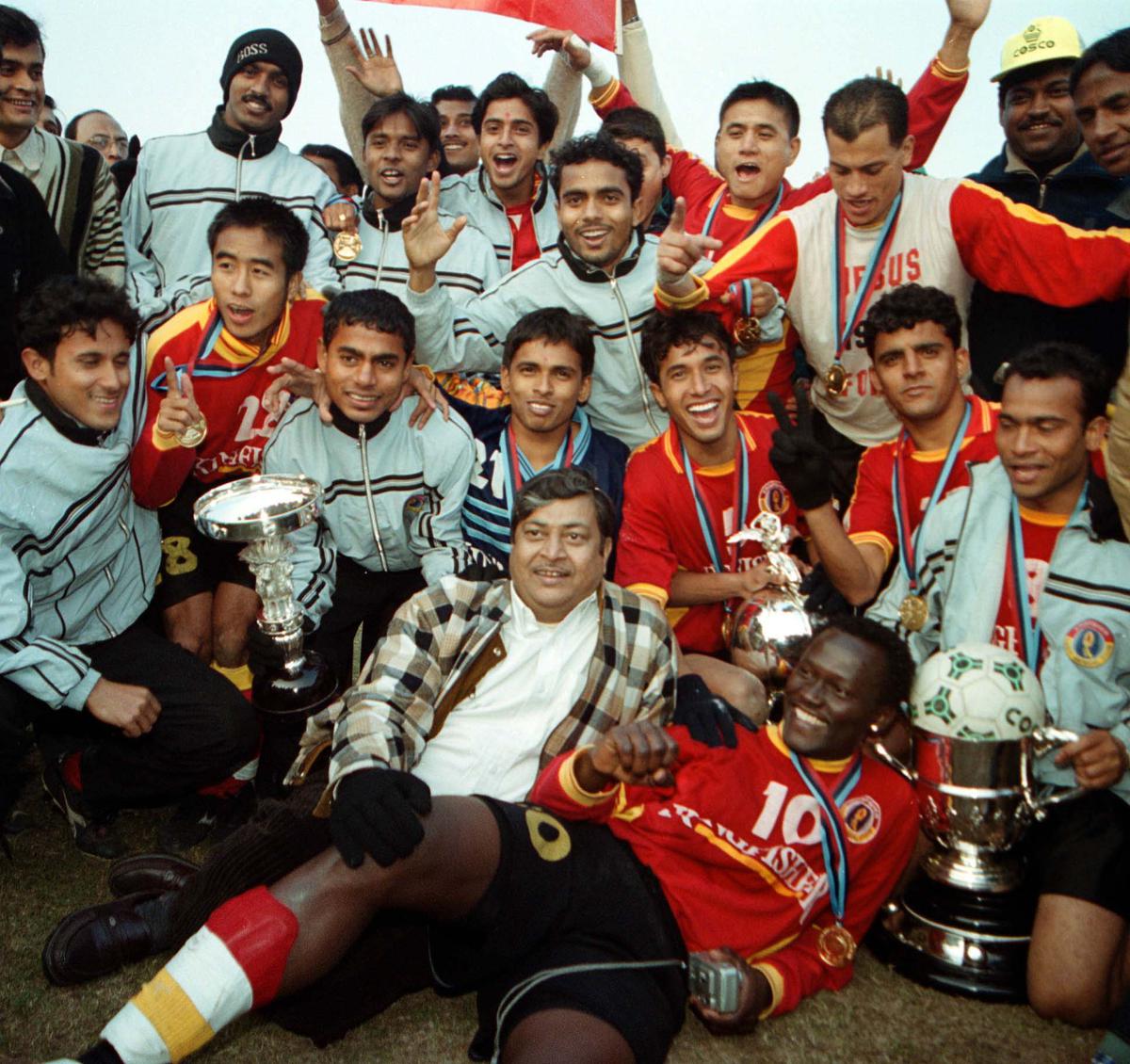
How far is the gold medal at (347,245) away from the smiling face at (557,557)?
2289 millimetres

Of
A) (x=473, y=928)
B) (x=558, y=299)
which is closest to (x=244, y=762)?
(x=473, y=928)

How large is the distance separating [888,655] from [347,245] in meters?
3.05

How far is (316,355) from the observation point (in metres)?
4.27

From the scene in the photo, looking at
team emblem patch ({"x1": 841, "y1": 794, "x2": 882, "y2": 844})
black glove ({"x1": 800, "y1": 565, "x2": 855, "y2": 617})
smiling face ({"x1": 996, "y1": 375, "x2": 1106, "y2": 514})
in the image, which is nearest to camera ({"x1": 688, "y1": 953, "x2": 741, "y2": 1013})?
team emblem patch ({"x1": 841, "y1": 794, "x2": 882, "y2": 844})

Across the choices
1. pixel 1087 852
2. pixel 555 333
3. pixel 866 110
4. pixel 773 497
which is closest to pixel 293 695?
pixel 555 333

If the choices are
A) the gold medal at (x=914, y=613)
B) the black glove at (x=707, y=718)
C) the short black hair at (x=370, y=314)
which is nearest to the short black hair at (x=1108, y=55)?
the gold medal at (x=914, y=613)

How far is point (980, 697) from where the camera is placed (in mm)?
2709

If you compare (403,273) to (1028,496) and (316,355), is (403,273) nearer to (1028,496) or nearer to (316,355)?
(316,355)

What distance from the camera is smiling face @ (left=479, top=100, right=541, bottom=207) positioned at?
192 inches

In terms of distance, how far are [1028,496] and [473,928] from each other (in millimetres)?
1894

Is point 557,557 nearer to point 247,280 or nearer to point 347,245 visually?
point 247,280

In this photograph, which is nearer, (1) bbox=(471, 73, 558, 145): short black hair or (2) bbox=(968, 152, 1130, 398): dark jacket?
(2) bbox=(968, 152, 1130, 398): dark jacket

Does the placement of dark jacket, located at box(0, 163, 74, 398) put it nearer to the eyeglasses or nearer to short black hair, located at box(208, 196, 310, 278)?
short black hair, located at box(208, 196, 310, 278)

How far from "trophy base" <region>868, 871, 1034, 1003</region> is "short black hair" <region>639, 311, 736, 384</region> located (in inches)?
75.6
